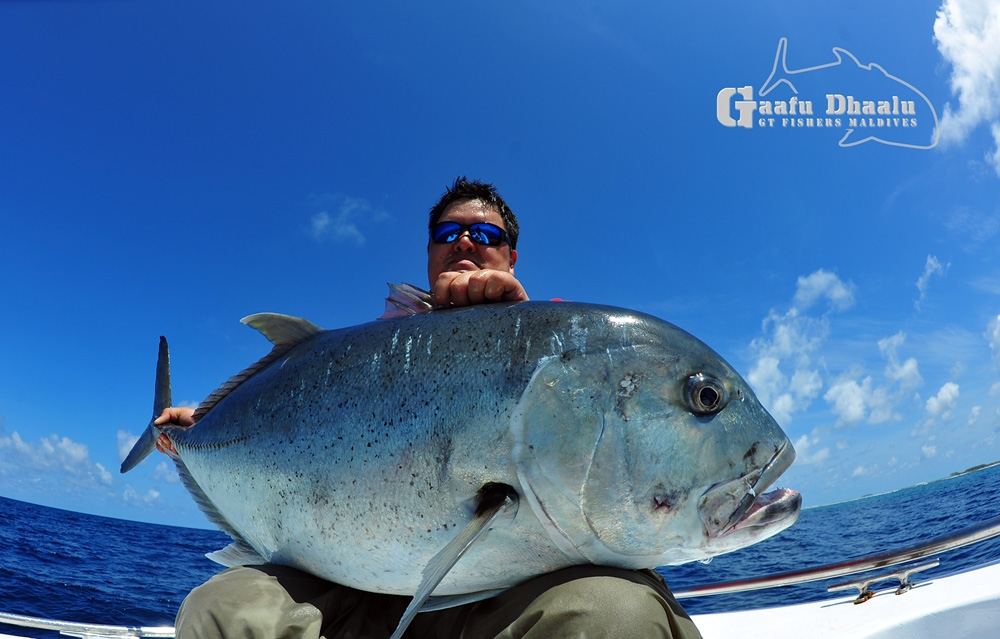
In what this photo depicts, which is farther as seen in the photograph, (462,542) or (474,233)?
(474,233)

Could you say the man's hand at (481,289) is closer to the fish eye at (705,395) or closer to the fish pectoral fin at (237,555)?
the fish eye at (705,395)

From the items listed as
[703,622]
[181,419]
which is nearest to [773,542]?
[703,622]

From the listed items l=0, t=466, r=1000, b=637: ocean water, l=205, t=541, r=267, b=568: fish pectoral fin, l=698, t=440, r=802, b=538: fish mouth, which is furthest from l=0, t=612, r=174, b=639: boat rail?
l=698, t=440, r=802, b=538: fish mouth

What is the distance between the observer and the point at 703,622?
4473 millimetres

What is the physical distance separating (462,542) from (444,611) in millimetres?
710

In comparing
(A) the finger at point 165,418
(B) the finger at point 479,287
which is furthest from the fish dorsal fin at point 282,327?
(A) the finger at point 165,418

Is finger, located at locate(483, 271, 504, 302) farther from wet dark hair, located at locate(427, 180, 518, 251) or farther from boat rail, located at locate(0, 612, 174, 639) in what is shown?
boat rail, located at locate(0, 612, 174, 639)

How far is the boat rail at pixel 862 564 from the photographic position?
14.9 ft

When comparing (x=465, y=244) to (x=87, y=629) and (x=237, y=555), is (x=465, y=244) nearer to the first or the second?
(x=237, y=555)

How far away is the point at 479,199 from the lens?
3264 millimetres

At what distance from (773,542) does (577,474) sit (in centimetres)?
2925

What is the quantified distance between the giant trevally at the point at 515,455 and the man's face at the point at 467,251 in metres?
1.06

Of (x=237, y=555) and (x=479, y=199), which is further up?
(x=479, y=199)

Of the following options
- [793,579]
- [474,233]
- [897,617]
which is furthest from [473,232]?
[793,579]
